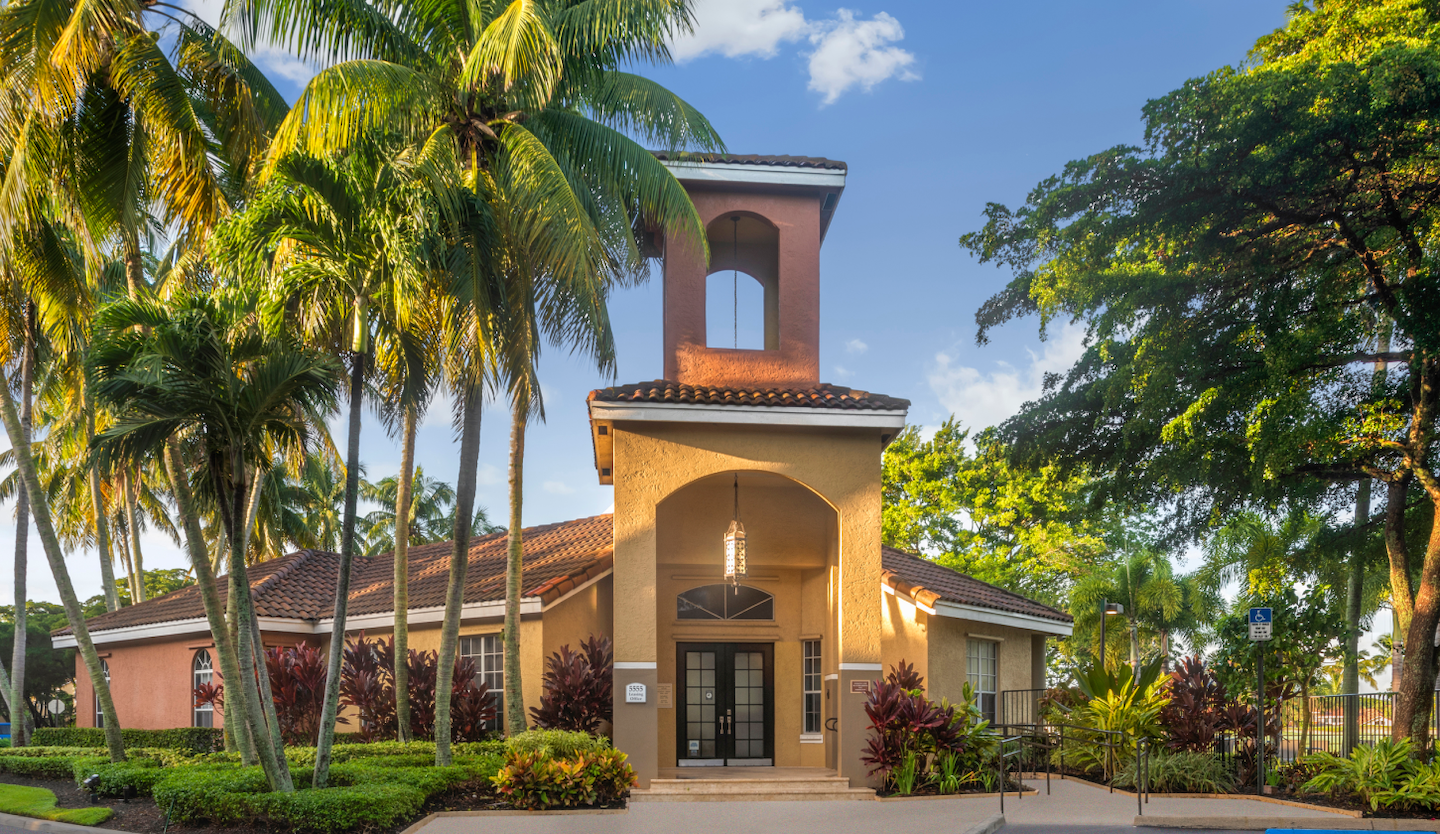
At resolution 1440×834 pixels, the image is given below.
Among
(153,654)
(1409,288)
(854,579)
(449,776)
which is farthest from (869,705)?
(153,654)

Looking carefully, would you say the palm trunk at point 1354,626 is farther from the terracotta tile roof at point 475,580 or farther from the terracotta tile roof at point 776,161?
the terracotta tile roof at point 776,161

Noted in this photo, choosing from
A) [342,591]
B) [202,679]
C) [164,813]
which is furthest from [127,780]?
[202,679]

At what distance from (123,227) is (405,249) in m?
5.35

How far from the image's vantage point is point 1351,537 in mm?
21141

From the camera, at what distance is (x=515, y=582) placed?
16.7 m

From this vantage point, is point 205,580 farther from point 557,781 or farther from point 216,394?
point 557,781

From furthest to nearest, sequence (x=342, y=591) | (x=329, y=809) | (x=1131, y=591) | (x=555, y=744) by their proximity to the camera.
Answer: (x=1131, y=591) → (x=555, y=744) → (x=342, y=591) → (x=329, y=809)

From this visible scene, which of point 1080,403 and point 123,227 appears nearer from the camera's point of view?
point 123,227

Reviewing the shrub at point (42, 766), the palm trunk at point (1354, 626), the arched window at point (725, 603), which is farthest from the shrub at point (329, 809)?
the palm trunk at point (1354, 626)

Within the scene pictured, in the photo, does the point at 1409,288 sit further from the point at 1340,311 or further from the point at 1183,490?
the point at 1183,490

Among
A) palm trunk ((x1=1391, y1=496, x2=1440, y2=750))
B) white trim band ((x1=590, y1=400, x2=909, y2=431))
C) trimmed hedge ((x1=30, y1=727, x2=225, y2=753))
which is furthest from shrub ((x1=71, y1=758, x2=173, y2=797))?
palm trunk ((x1=1391, y1=496, x2=1440, y2=750))

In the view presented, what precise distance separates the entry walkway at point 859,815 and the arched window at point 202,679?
1149 cm

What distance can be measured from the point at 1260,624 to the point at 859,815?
646cm

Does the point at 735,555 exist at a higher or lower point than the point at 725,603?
higher
